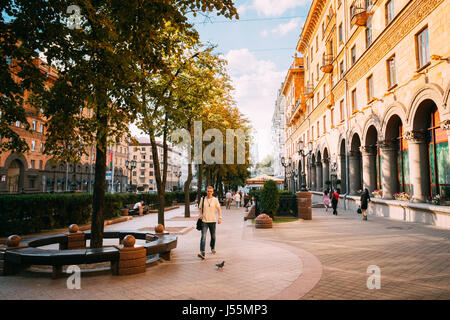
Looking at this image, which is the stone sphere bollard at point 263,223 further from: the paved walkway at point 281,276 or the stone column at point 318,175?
the stone column at point 318,175

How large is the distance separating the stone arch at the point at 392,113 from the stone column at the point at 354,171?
5851 millimetres

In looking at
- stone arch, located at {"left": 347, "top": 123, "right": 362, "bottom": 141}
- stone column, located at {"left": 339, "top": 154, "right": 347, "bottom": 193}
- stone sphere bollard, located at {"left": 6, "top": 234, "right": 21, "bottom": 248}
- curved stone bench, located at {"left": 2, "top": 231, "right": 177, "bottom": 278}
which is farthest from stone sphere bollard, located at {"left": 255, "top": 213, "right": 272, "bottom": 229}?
stone column, located at {"left": 339, "top": 154, "right": 347, "bottom": 193}

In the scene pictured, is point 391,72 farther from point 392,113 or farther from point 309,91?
point 309,91

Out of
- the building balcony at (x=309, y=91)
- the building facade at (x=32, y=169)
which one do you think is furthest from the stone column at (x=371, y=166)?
the building facade at (x=32, y=169)

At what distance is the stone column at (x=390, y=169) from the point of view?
1712 centimetres

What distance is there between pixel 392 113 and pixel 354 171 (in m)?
8.01

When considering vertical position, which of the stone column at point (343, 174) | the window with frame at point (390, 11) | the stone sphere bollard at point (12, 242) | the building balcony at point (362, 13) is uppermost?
the building balcony at point (362, 13)

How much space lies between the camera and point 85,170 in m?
62.8

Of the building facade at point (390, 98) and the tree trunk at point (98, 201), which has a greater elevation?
the building facade at point (390, 98)

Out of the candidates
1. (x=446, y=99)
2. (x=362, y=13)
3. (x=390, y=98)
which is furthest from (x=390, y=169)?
(x=362, y=13)

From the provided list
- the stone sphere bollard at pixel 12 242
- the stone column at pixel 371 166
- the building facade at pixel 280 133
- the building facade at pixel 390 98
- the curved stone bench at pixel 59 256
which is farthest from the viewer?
the building facade at pixel 280 133

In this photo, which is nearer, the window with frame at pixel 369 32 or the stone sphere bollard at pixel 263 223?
the stone sphere bollard at pixel 263 223

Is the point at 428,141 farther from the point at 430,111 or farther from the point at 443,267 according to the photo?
the point at 443,267
